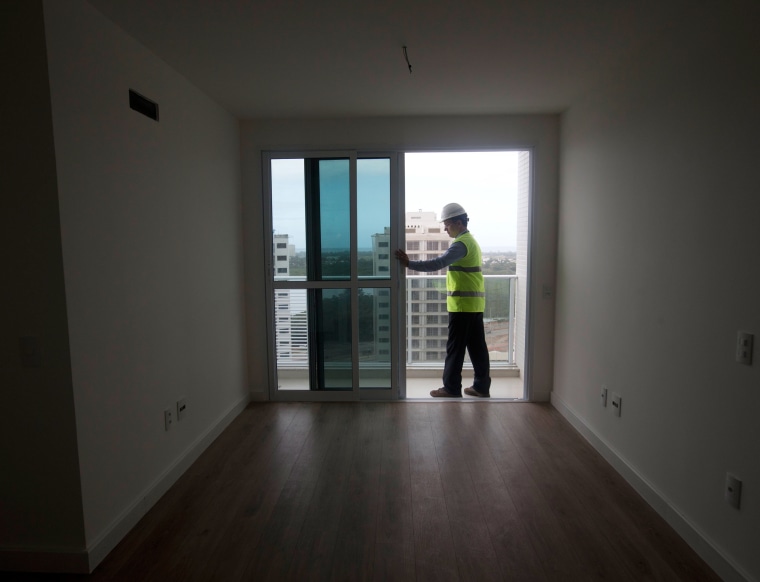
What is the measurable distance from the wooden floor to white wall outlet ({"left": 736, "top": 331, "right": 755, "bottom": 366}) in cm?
92

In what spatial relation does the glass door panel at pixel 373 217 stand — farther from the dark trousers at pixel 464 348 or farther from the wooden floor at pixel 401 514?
the wooden floor at pixel 401 514

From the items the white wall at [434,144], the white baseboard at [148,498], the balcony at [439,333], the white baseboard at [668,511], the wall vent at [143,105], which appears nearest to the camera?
the white baseboard at [668,511]

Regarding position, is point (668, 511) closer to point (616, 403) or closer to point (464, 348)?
point (616, 403)

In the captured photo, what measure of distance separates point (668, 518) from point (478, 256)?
7.92 ft

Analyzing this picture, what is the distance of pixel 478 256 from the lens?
4.02 meters

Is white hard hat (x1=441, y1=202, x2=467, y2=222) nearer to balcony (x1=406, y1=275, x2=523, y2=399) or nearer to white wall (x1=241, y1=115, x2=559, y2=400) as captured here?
white wall (x1=241, y1=115, x2=559, y2=400)

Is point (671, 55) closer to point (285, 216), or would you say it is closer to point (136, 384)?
point (285, 216)

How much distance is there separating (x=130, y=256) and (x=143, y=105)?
83 cm

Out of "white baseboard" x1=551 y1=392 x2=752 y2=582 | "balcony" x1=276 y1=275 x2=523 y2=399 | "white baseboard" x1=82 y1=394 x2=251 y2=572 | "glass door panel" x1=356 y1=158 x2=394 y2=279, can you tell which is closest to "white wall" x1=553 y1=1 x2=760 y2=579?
"white baseboard" x1=551 y1=392 x2=752 y2=582

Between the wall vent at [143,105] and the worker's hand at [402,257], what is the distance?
2.05 metres

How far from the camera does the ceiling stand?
197cm

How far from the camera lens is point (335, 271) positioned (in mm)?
3854

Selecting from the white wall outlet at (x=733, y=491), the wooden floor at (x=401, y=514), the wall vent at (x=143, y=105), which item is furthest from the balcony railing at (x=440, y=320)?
the white wall outlet at (x=733, y=491)

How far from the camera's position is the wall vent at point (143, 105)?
223cm
